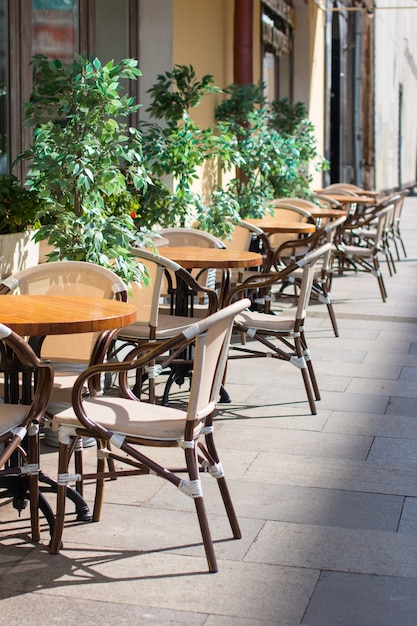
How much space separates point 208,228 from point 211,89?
113 cm

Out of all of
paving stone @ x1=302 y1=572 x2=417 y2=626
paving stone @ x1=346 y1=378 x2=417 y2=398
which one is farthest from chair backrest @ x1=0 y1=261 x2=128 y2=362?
paving stone @ x1=346 y1=378 x2=417 y2=398

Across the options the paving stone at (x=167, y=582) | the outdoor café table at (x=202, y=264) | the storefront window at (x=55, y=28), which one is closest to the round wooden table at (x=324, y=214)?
the storefront window at (x=55, y=28)

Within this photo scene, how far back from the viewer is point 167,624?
297 cm

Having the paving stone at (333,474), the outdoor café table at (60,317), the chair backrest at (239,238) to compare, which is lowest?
the paving stone at (333,474)

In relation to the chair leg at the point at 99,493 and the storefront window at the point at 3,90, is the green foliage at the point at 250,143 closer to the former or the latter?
the storefront window at the point at 3,90

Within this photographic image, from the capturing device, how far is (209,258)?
18.6ft

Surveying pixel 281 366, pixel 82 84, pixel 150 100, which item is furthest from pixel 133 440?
pixel 150 100

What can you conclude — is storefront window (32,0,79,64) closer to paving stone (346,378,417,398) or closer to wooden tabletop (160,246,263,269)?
wooden tabletop (160,246,263,269)

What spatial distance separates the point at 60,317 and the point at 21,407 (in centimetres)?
33

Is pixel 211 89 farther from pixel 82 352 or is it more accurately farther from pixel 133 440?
pixel 133 440

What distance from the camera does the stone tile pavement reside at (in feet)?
10.1

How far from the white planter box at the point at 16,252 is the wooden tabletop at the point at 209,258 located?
745 millimetres

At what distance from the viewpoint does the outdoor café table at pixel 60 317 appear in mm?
3494

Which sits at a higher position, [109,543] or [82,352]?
[82,352]
